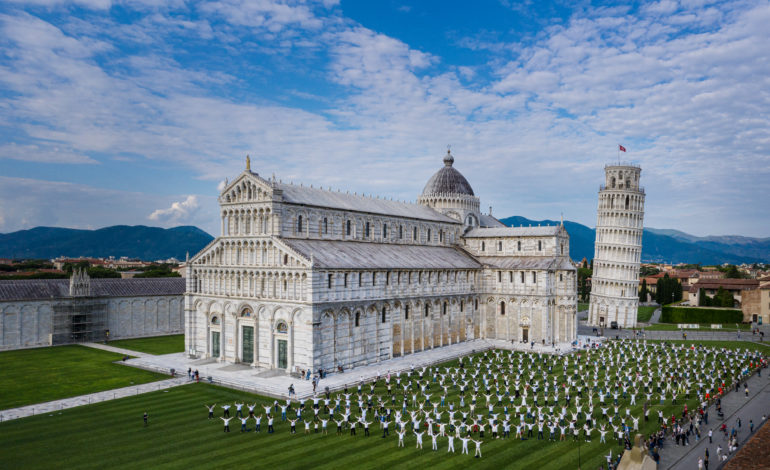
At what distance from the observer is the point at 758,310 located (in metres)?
88.8

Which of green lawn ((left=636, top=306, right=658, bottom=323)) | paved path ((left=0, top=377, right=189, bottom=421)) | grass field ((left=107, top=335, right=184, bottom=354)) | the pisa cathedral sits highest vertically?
the pisa cathedral

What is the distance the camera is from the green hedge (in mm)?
87562

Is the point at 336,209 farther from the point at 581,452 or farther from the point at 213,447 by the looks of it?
the point at 581,452

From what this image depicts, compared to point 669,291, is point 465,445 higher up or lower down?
higher up

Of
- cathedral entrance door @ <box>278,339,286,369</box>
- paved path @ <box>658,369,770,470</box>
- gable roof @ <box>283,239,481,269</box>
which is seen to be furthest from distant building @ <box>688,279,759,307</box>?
cathedral entrance door @ <box>278,339,286,369</box>

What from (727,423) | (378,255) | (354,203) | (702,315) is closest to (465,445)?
(727,423)

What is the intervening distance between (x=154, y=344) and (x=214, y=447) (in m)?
40.5

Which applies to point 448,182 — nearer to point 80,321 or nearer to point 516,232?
point 516,232

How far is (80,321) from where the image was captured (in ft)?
217

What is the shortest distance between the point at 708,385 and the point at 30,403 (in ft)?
182

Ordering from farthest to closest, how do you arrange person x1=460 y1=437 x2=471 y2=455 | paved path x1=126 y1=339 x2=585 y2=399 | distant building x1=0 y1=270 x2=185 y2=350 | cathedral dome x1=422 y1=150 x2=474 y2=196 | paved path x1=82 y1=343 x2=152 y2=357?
cathedral dome x1=422 y1=150 x2=474 y2=196 < distant building x1=0 y1=270 x2=185 y2=350 < paved path x1=82 y1=343 x2=152 y2=357 < paved path x1=126 y1=339 x2=585 y2=399 < person x1=460 y1=437 x2=471 y2=455

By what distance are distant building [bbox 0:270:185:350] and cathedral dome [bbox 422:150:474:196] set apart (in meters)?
42.1

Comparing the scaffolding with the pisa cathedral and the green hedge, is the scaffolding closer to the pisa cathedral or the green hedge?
the pisa cathedral

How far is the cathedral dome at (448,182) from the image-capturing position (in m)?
82.2
